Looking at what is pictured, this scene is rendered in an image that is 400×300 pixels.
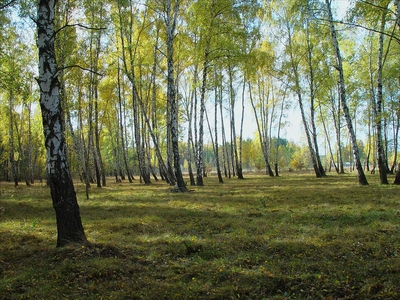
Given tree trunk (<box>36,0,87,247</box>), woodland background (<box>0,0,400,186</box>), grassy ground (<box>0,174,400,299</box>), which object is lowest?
grassy ground (<box>0,174,400,299</box>)

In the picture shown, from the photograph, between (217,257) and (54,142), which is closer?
(217,257)

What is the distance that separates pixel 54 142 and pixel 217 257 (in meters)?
3.71

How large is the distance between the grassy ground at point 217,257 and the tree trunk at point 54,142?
19.8 inches

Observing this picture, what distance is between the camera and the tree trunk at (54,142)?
16.6 ft

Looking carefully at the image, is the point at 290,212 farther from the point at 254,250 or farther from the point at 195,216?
the point at 254,250

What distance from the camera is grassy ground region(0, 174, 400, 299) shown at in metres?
3.53

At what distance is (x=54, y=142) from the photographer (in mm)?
5086

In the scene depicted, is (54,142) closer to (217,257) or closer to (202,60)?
(217,257)

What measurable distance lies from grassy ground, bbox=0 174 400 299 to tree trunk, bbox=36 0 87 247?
0.50 meters

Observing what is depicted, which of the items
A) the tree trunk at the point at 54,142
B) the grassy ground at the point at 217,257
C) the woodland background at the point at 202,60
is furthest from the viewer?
the woodland background at the point at 202,60

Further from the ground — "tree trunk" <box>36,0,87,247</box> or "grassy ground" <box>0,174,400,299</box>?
"tree trunk" <box>36,0,87,247</box>

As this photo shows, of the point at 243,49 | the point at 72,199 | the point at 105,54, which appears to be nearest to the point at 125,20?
the point at 105,54

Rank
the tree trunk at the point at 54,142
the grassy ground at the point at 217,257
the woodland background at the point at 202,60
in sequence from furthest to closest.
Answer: the woodland background at the point at 202,60
the tree trunk at the point at 54,142
the grassy ground at the point at 217,257

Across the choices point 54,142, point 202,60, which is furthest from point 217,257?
point 202,60
